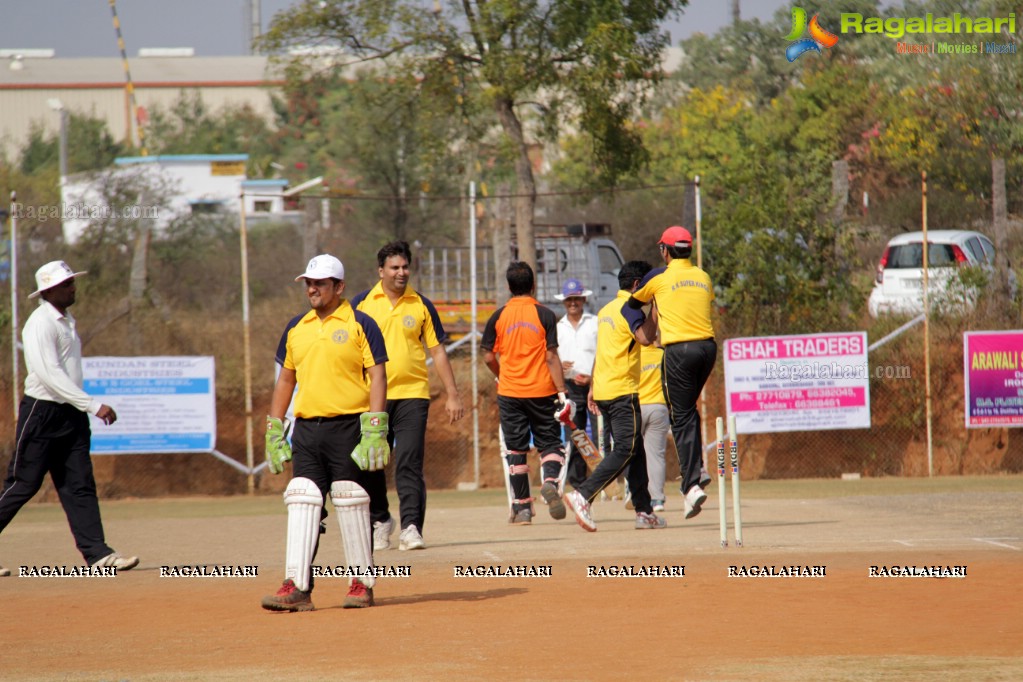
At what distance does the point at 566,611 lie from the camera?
26.1 feet

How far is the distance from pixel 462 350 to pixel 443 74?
18.3 ft

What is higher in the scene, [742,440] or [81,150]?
[81,150]

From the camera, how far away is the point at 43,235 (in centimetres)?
2819

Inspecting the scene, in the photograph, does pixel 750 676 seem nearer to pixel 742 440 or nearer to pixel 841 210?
pixel 742 440

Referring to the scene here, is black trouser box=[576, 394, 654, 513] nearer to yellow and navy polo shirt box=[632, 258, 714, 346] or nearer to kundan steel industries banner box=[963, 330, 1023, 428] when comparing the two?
yellow and navy polo shirt box=[632, 258, 714, 346]

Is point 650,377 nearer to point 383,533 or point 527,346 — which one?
A: point 527,346

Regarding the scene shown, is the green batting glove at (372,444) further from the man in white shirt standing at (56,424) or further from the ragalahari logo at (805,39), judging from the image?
the ragalahari logo at (805,39)

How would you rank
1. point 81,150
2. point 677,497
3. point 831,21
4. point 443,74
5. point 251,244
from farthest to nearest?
1. point 81,150
2. point 831,21
3. point 251,244
4. point 443,74
5. point 677,497

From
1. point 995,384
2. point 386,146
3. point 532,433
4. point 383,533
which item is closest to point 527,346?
point 532,433

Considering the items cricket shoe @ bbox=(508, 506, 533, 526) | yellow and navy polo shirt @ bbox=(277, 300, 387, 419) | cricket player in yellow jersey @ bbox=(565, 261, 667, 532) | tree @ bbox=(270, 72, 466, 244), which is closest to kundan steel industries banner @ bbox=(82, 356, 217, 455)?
tree @ bbox=(270, 72, 466, 244)

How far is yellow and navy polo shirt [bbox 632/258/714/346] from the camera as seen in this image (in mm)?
11148

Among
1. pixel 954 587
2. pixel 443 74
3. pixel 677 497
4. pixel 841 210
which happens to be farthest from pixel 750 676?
pixel 443 74

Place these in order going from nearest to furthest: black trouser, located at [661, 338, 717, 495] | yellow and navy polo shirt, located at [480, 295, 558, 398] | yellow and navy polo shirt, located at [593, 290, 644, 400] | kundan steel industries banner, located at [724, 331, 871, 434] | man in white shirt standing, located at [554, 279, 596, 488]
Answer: black trouser, located at [661, 338, 717, 495]
yellow and navy polo shirt, located at [480, 295, 558, 398]
yellow and navy polo shirt, located at [593, 290, 644, 400]
man in white shirt standing, located at [554, 279, 596, 488]
kundan steel industries banner, located at [724, 331, 871, 434]

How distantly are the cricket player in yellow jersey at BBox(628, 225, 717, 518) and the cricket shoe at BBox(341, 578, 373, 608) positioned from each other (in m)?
3.59
